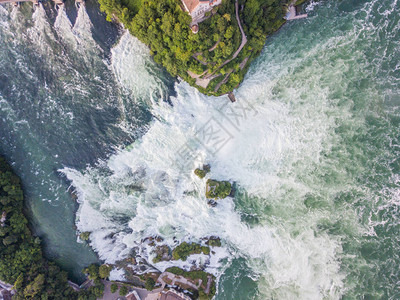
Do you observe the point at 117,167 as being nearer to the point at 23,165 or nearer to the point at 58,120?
the point at 58,120

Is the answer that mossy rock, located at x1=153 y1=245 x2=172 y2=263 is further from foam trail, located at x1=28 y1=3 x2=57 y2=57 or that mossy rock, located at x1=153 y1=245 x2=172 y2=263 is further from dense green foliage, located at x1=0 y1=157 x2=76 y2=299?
foam trail, located at x1=28 y1=3 x2=57 y2=57

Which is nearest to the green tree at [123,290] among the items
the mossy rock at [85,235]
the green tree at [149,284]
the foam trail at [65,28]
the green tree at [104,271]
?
the green tree at [104,271]

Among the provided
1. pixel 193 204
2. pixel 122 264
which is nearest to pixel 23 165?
pixel 122 264

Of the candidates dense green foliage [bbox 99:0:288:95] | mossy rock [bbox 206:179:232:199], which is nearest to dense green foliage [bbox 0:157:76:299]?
mossy rock [bbox 206:179:232:199]

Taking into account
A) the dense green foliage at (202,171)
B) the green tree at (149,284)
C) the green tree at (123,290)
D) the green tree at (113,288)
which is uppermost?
the dense green foliage at (202,171)

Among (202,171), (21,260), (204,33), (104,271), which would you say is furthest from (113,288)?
(204,33)

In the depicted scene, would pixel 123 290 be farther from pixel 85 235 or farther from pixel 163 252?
pixel 85 235

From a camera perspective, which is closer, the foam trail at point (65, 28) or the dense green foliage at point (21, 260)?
the dense green foliage at point (21, 260)

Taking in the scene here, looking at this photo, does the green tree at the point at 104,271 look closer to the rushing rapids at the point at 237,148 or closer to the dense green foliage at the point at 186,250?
the rushing rapids at the point at 237,148
